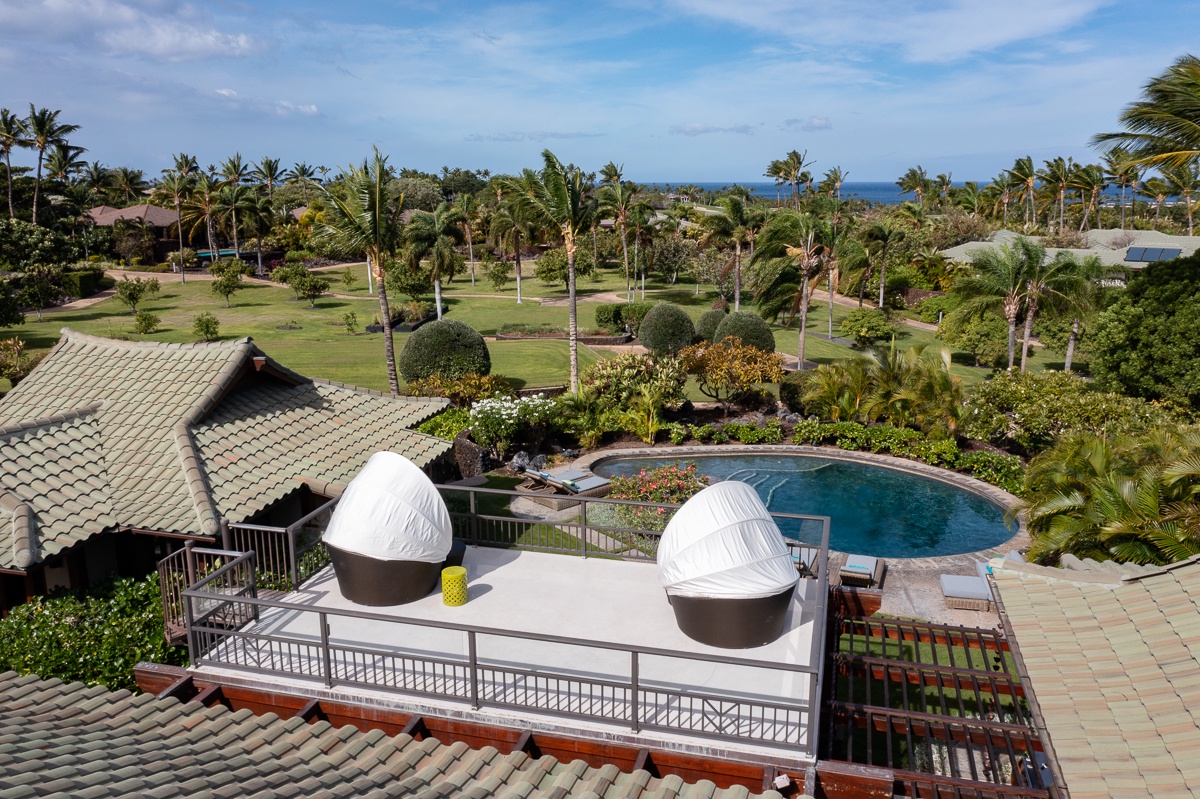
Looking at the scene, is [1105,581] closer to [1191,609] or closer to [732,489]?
[1191,609]

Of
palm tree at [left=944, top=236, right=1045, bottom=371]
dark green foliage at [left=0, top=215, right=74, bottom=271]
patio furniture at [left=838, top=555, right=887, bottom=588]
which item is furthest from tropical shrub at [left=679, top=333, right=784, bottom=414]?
dark green foliage at [left=0, top=215, right=74, bottom=271]

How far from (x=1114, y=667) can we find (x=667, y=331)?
32.5 metres

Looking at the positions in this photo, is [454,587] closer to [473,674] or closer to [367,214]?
[473,674]

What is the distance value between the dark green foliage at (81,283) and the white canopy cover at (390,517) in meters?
54.7

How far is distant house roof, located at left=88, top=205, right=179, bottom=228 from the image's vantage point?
2847 inches

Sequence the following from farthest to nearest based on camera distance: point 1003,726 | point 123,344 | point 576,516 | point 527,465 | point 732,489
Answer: point 527,465
point 576,516
point 123,344
point 732,489
point 1003,726

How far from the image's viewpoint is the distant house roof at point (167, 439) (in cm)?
1210

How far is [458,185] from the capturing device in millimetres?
120812

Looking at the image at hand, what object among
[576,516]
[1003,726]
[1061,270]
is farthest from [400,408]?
[1061,270]

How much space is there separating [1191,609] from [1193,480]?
7.60m

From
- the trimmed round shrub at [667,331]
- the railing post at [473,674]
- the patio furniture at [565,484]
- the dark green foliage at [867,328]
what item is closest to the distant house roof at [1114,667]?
the railing post at [473,674]

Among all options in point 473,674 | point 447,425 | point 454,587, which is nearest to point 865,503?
point 447,425

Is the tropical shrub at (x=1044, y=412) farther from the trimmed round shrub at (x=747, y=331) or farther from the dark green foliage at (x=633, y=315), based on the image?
the dark green foliage at (x=633, y=315)

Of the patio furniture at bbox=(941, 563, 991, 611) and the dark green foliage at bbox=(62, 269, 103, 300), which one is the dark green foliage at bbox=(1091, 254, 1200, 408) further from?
the dark green foliage at bbox=(62, 269, 103, 300)
